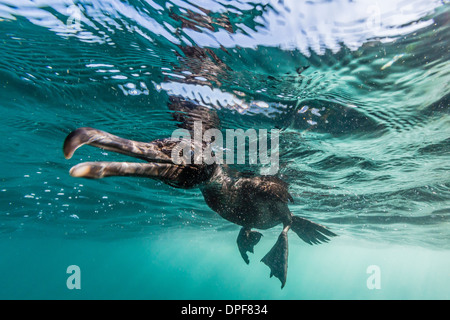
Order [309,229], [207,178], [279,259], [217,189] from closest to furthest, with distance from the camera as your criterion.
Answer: [207,178] < [217,189] < [279,259] < [309,229]

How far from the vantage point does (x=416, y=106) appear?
5715 mm

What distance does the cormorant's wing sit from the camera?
6492mm

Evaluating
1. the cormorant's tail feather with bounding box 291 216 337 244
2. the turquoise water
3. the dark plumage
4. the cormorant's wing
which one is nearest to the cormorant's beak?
the dark plumage

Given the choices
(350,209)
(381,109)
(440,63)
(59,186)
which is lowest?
(350,209)

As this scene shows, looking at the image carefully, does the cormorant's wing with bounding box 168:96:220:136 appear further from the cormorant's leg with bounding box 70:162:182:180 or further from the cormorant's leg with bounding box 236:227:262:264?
the cormorant's leg with bounding box 70:162:182:180

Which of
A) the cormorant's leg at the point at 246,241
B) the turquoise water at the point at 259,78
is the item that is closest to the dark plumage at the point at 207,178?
the cormorant's leg at the point at 246,241

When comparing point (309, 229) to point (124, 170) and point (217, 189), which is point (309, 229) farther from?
point (124, 170)

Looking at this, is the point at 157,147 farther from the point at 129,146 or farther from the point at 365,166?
the point at 365,166

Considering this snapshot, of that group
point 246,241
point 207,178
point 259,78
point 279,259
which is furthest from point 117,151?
point 246,241

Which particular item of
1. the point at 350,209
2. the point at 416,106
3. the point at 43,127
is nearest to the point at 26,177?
the point at 43,127

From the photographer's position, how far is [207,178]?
415 centimetres

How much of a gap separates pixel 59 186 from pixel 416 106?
1668cm

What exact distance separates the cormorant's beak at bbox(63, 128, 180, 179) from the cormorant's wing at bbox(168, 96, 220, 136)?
3.72 meters

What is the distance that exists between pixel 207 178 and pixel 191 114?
3.25m
